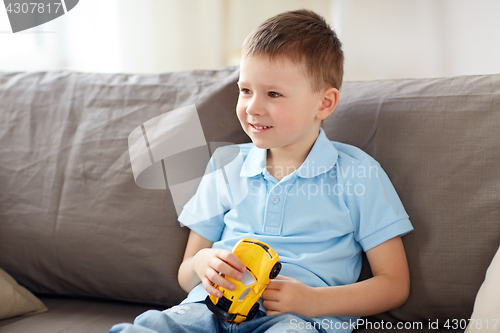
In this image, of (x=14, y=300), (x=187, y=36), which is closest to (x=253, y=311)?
(x=14, y=300)

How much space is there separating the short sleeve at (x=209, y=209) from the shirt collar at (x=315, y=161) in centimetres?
7

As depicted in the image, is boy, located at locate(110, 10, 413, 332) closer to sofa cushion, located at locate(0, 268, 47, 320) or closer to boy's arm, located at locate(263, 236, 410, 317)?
boy's arm, located at locate(263, 236, 410, 317)

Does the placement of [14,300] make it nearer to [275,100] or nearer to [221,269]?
[221,269]

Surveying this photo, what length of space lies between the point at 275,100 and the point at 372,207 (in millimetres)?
294

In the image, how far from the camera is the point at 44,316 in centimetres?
101

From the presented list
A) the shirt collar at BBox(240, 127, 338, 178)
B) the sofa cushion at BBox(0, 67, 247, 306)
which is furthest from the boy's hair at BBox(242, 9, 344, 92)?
the sofa cushion at BBox(0, 67, 247, 306)

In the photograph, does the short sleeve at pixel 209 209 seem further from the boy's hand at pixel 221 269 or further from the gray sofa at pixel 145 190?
the boy's hand at pixel 221 269

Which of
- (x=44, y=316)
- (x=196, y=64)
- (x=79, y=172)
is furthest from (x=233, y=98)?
(x=196, y=64)

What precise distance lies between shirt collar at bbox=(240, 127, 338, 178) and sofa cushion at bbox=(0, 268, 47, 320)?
0.59 meters

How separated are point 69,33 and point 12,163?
933 mm

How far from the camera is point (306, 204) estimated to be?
902 mm

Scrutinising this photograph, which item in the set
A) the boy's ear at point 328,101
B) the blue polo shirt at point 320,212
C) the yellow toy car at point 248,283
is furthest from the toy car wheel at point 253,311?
the boy's ear at point 328,101

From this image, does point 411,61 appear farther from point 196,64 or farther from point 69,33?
point 69,33

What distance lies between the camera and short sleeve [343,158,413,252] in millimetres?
865
